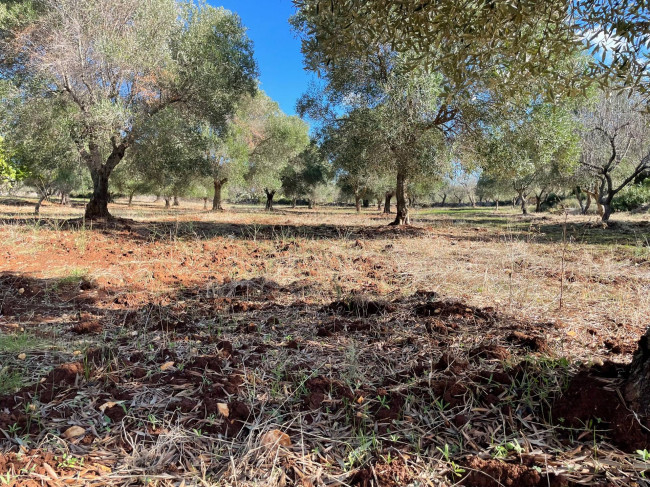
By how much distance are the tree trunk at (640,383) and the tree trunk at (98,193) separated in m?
15.1

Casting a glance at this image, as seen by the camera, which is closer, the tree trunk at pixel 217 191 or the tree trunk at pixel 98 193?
the tree trunk at pixel 98 193

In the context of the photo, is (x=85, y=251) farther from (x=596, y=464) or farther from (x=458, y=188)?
(x=458, y=188)

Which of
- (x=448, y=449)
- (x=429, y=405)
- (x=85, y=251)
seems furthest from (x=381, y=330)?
(x=85, y=251)

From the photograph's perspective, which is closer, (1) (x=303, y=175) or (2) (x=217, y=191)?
(2) (x=217, y=191)

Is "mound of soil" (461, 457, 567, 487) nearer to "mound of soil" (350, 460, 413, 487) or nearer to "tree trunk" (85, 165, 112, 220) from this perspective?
"mound of soil" (350, 460, 413, 487)

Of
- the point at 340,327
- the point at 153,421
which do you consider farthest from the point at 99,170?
the point at 153,421

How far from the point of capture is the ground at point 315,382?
194cm

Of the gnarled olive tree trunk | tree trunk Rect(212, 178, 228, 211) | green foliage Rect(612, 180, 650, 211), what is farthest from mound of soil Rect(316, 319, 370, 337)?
green foliage Rect(612, 180, 650, 211)

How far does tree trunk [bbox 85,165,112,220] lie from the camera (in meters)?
13.3

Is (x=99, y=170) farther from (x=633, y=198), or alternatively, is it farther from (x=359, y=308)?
(x=633, y=198)

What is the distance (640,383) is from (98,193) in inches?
605

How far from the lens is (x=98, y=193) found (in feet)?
44.1

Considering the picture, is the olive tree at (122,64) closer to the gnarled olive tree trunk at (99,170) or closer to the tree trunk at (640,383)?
the gnarled olive tree trunk at (99,170)

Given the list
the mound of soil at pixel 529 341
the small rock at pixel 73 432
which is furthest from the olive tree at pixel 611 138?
the small rock at pixel 73 432
